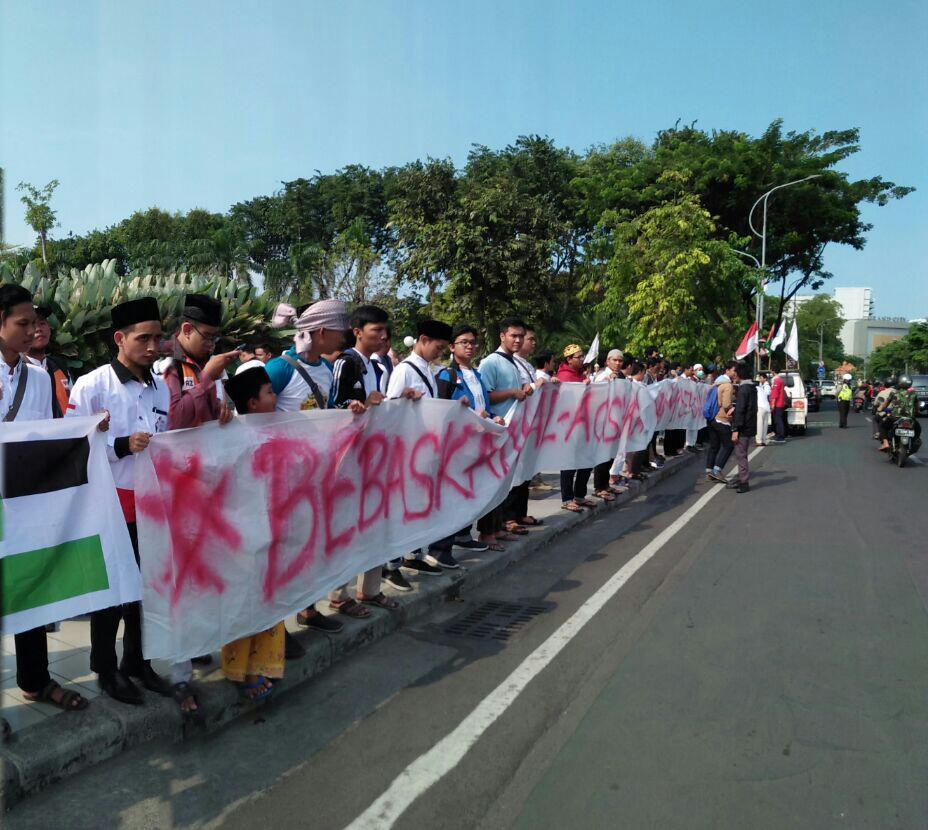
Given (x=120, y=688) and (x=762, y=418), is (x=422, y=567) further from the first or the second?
(x=762, y=418)

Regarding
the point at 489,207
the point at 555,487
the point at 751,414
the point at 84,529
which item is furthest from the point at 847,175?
the point at 84,529

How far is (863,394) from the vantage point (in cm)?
3334

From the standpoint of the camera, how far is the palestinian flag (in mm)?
3014

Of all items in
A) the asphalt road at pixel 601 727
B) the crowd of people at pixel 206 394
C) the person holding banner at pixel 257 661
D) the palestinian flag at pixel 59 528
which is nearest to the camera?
the asphalt road at pixel 601 727

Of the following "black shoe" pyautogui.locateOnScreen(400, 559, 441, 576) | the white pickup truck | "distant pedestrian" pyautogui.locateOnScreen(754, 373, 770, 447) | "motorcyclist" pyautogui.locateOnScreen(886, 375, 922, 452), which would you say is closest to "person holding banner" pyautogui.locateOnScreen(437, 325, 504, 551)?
"black shoe" pyautogui.locateOnScreen(400, 559, 441, 576)

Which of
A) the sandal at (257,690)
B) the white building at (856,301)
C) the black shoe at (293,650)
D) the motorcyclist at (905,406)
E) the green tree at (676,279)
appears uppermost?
the white building at (856,301)

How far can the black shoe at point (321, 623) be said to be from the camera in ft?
14.5

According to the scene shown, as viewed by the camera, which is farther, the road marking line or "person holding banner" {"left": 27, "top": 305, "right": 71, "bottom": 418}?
"person holding banner" {"left": 27, "top": 305, "right": 71, "bottom": 418}

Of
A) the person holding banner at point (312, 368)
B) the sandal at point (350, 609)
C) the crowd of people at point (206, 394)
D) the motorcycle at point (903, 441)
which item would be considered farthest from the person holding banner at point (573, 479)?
the motorcycle at point (903, 441)

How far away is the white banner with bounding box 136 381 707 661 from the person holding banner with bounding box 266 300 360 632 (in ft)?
0.62

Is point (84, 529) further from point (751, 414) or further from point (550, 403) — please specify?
point (751, 414)

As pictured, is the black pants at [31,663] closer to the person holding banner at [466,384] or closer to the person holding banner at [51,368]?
the person holding banner at [51,368]

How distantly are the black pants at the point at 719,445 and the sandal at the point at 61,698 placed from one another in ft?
31.5

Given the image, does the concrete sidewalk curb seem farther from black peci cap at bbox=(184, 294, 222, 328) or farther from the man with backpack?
the man with backpack
